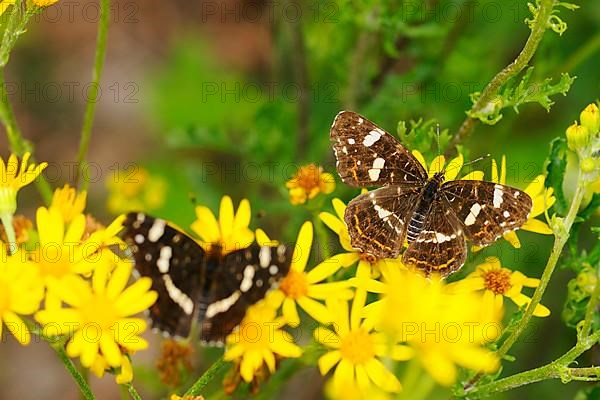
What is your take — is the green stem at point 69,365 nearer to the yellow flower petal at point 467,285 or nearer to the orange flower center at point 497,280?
the yellow flower petal at point 467,285

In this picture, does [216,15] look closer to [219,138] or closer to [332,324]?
[219,138]

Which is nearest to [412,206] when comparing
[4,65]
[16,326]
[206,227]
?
[206,227]

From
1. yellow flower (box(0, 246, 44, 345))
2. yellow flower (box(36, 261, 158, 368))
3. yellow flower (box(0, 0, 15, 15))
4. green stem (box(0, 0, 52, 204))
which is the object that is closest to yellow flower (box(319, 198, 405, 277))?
yellow flower (box(36, 261, 158, 368))

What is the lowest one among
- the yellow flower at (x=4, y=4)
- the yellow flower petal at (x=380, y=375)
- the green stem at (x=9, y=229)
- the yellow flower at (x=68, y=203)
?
the yellow flower petal at (x=380, y=375)

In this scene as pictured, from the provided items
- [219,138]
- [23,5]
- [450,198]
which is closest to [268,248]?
[450,198]

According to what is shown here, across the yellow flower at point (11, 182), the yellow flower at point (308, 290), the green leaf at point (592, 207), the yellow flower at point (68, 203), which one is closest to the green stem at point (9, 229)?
the yellow flower at point (11, 182)

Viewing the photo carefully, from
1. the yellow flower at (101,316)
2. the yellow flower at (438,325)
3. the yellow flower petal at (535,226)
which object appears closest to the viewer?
the yellow flower at (438,325)
